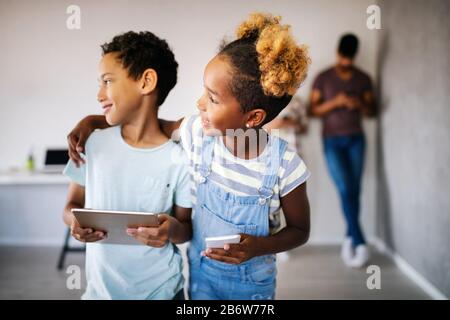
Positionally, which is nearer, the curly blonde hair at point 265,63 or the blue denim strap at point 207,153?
the curly blonde hair at point 265,63

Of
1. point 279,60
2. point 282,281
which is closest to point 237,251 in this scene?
point 279,60

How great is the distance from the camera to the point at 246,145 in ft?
2.94

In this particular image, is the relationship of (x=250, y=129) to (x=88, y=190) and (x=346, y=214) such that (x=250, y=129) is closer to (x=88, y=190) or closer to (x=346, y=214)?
(x=88, y=190)

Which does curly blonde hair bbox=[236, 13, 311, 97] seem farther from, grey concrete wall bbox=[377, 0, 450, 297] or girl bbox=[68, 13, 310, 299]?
grey concrete wall bbox=[377, 0, 450, 297]

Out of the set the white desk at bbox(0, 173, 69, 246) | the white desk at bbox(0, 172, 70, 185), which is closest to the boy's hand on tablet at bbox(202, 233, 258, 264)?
the white desk at bbox(0, 172, 70, 185)

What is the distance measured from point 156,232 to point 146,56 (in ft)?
1.23

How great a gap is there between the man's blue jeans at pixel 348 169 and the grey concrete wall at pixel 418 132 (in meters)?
0.15

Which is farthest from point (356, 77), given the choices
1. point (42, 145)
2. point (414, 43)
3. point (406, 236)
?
point (42, 145)

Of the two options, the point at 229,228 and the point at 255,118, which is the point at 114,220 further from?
the point at 255,118

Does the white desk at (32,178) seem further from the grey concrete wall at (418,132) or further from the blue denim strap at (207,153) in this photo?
the grey concrete wall at (418,132)

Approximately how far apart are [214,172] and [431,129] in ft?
4.38

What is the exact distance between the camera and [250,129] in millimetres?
876

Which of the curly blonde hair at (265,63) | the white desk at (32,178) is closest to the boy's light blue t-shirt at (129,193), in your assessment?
the curly blonde hair at (265,63)

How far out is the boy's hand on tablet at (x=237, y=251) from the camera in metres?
0.81
